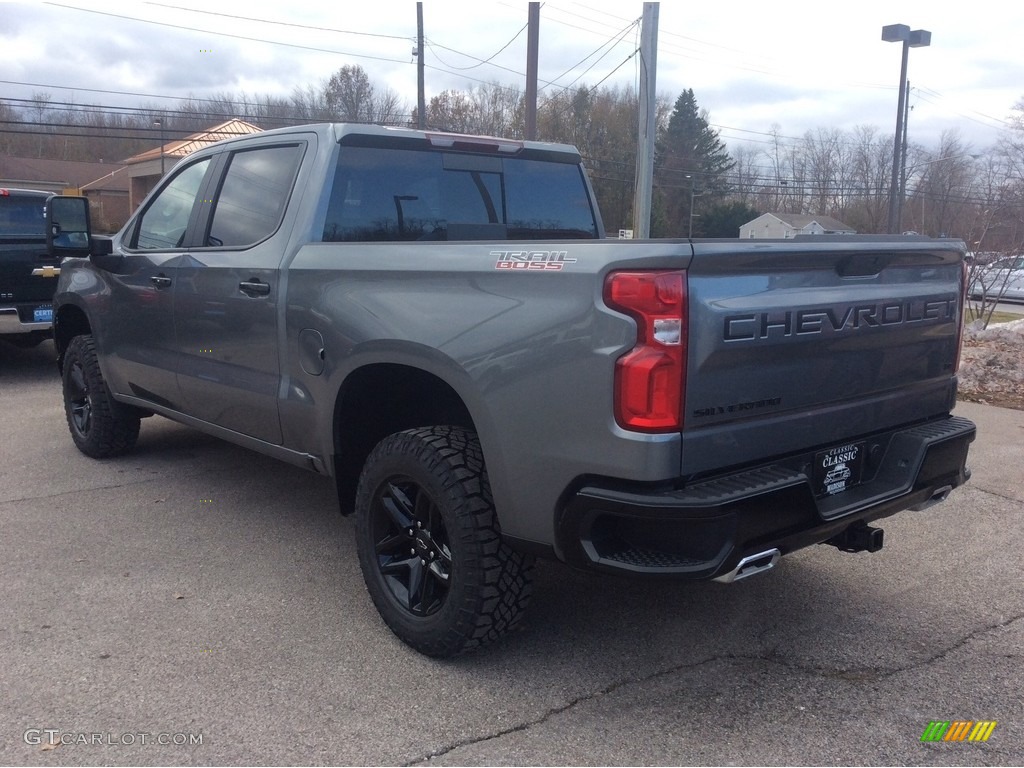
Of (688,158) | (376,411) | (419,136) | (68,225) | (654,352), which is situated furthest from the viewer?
(688,158)

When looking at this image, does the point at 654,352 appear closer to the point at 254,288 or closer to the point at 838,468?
the point at 838,468

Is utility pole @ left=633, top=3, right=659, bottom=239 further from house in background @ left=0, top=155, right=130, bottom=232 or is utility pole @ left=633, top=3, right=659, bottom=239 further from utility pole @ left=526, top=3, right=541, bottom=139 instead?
house in background @ left=0, top=155, right=130, bottom=232

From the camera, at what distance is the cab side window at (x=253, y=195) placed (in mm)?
4203

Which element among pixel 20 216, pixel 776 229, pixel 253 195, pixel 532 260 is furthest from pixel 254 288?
pixel 20 216

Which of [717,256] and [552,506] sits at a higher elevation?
[717,256]

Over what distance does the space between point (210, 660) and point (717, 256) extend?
2.33m

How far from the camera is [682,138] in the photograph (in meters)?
24.7

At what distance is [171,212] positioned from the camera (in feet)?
16.6

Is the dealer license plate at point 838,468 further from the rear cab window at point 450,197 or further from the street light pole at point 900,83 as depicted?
the street light pole at point 900,83

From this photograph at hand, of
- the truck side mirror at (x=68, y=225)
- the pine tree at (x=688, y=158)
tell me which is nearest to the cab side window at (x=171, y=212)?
the truck side mirror at (x=68, y=225)

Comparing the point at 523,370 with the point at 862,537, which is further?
the point at 862,537

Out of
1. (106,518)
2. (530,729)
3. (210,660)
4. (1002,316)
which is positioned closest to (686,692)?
(530,729)

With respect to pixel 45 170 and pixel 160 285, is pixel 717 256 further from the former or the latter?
pixel 45 170

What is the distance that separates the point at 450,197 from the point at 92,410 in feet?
10.1
